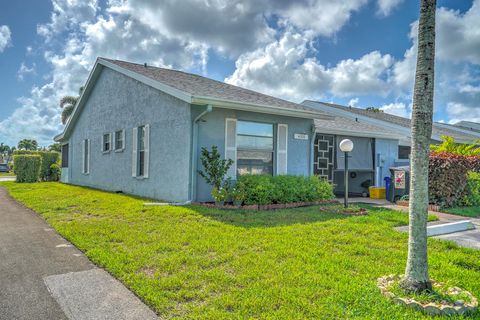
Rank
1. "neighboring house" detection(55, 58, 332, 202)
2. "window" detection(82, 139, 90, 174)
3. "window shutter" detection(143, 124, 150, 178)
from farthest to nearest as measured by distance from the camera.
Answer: "window" detection(82, 139, 90, 174) < "window shutter" detection(143, 124, 150, 178) < "neighboring house" detection(55, 58, 332, 202)

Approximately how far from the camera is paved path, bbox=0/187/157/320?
109 inches

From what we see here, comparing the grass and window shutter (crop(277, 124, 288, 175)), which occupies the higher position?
window shutter (crop(277, 124, 288, 175))

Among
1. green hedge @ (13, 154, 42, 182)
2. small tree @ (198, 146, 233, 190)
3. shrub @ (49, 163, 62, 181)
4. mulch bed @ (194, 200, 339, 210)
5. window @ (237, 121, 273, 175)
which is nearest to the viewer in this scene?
mulch bed @ (194, 200, 339, 210)

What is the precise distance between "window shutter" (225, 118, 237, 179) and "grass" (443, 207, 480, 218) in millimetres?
5896

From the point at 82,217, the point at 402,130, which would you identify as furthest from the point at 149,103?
the point at 402,130

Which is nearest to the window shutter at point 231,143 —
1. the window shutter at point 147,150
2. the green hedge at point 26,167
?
the window shutter at point 147,150

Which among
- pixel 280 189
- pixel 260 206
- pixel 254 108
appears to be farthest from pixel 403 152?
pixel 260 206

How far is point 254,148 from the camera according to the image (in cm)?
983

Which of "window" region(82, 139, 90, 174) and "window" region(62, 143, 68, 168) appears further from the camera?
"window" region(62, 143, 68, 168)

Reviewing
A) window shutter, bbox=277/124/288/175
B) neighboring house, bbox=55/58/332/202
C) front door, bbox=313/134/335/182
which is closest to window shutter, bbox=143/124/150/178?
neighboring house, bbox=55/58/332/202

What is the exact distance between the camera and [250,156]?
9.79m

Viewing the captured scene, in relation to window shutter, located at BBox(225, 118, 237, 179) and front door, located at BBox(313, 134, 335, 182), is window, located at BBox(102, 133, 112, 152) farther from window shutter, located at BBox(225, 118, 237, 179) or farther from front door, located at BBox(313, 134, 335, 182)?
front door, located at BBox(313, 134, 335, 182)

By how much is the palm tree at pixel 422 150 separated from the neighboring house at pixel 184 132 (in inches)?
224

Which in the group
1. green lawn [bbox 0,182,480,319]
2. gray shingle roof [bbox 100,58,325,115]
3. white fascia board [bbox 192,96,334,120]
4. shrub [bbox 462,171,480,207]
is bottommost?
green lawn [bbox 0,182,480,319]
